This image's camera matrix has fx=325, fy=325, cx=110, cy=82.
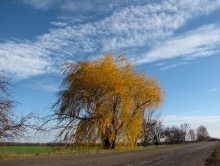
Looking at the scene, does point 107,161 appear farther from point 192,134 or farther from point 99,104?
point 192,134

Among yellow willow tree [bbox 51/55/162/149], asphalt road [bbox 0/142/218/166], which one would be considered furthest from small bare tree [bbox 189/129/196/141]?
asphalt road [bbox 0/142/218/166]

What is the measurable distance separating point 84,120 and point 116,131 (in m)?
3.70

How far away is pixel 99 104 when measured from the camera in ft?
111

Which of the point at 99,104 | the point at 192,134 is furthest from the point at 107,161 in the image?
the point at 192,134

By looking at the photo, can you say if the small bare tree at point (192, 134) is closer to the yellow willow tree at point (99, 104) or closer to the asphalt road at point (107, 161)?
the yellow willow tree at point (99, 104)

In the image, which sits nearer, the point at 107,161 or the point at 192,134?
the point at 107,161

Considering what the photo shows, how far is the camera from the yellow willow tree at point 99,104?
33.3 metres

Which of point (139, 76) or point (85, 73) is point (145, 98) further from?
point (85, 73)

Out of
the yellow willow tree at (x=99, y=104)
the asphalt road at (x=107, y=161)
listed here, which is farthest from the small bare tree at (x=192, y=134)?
the asphalt road at (x=107, y=161)

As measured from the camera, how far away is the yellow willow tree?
3331 centimetres

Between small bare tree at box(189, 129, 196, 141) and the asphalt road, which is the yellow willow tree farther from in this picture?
small bare tree at box(189, 129, 196, 141)

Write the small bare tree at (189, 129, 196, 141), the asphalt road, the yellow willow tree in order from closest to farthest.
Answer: the asphalt road
the yellow willow tree
the small bare tree at (189, 129, 196, 141)

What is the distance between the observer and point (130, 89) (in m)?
36.0

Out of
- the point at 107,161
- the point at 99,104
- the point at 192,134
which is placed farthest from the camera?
the point at 192,134
